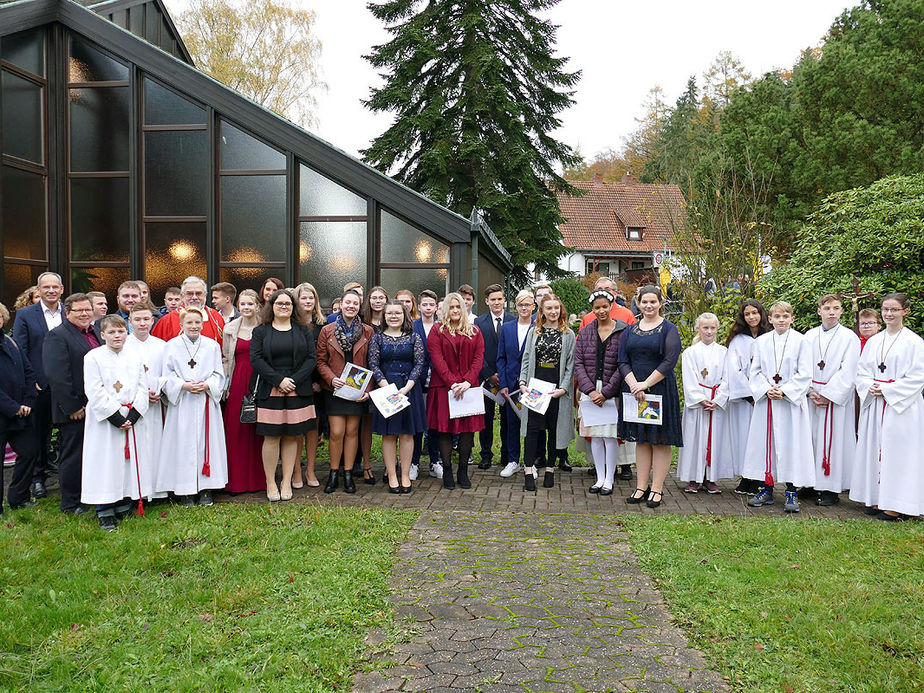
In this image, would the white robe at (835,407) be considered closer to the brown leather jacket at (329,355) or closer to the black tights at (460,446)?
the black tights at (460,446)

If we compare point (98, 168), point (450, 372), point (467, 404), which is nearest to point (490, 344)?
point (450, 372)

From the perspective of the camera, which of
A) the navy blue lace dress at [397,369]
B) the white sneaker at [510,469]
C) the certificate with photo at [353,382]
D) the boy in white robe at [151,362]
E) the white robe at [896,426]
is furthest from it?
the white sneaker at [510,469]

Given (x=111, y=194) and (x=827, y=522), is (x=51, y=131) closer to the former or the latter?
(x=111, y=194)

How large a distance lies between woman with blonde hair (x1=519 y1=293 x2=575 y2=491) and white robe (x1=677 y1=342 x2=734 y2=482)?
130cm

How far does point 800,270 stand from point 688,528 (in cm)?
574

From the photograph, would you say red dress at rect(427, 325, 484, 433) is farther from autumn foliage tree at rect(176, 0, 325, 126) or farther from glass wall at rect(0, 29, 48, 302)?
autumn foliage tree at rect(176, 0, 325, 126)

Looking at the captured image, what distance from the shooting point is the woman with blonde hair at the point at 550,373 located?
27.7 ft

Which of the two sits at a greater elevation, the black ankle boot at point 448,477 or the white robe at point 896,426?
the white robe at point 896,426

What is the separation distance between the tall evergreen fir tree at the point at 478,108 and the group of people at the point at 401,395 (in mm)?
15724

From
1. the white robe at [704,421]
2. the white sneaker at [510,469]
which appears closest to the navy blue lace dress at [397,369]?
the white sneaker at [510,469]

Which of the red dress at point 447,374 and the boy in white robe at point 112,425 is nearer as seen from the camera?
the boy in white robe at point 112,425

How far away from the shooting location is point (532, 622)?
4.69 meters

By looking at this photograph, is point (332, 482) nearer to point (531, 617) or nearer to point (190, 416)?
point (190, 416)

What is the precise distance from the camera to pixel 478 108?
77.0 feet
